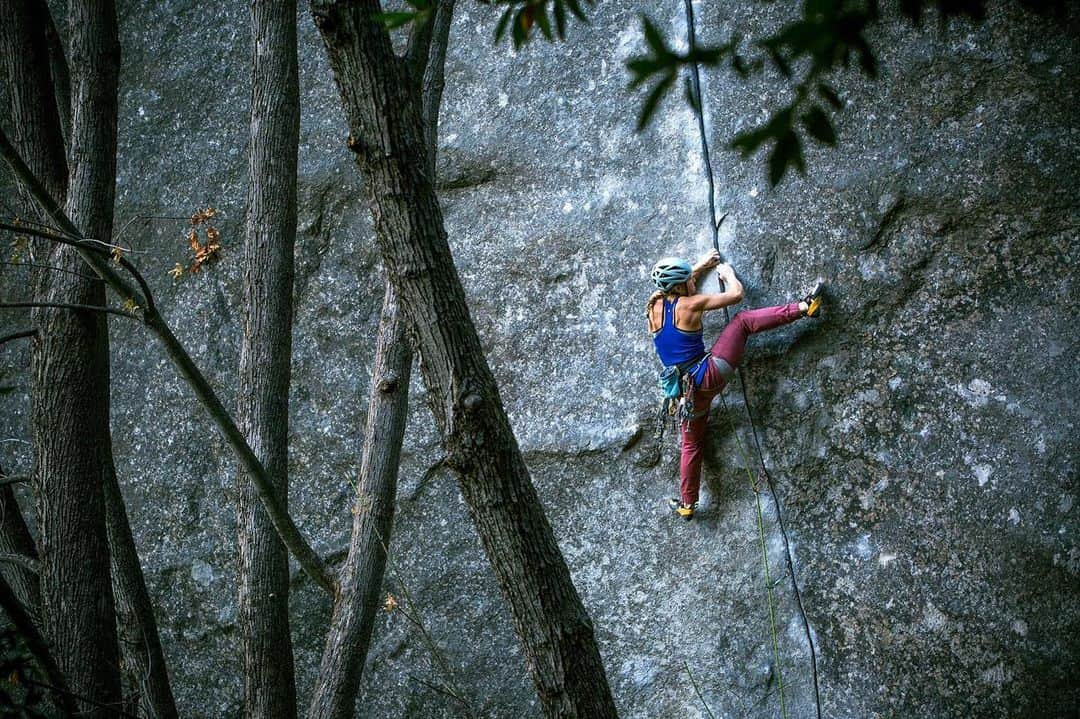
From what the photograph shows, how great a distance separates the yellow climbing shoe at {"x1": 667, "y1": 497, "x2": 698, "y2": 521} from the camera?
4.58 meters

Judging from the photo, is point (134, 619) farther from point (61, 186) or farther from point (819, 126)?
point (819, 126)

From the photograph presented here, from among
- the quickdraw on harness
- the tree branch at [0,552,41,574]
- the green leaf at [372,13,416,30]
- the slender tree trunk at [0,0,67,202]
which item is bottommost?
the tree branch at [0,552,41,574]

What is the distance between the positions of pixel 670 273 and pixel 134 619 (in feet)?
8.71

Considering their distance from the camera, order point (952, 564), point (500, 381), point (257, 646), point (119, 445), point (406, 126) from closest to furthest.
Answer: point (406, 126) < point (257, 646) < point (952, 564) < point (500, 381) < point (119, 445)

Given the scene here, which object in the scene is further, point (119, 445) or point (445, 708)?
point (119, 445)

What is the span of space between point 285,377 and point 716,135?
89.3 inches

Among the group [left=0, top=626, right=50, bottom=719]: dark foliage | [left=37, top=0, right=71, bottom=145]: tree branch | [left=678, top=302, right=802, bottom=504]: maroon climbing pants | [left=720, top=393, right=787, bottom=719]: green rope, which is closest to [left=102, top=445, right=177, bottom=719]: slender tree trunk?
[left=0, top=626, right=50, bottom=719]: dark foliage

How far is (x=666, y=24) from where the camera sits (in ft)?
15.9

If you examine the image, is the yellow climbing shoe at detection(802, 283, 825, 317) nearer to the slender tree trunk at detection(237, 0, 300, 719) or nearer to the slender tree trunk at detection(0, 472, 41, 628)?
the slender tree trunk at detection(237, 0, 300, 719)

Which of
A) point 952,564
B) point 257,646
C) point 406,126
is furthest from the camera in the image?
point 952,564

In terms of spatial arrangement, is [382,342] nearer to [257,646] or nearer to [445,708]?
[257,646]

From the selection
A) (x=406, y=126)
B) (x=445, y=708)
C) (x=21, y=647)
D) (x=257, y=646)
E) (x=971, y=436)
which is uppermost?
(x=406, y=126)

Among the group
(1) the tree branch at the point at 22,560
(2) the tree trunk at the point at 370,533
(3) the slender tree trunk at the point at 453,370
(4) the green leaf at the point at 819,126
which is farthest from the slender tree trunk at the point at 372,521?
(4) the green leaf at the point at 819,126

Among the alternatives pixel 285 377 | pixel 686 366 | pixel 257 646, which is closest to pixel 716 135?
pixel 686 366
